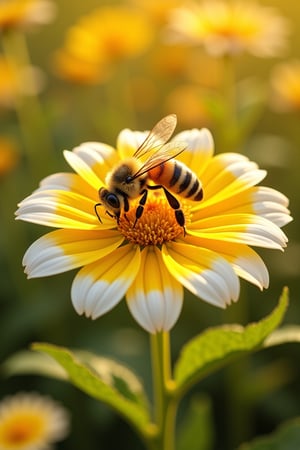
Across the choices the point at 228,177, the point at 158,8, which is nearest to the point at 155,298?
the point at 228,177

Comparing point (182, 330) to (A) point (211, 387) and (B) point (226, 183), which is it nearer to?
(A) point (211, 387)

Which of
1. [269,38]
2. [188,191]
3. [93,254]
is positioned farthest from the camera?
[269,38]

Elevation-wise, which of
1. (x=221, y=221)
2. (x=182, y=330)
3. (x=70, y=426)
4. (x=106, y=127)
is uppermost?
(x=106, y=127)

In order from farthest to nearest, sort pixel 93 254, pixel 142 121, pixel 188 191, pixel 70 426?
1. pixel 142 121
2. pixel 70 426
3. pixel 188 191
4. pixel 93 254

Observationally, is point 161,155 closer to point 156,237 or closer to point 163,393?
point 156,237

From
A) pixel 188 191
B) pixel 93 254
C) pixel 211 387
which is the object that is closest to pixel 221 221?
pixel 188 191
